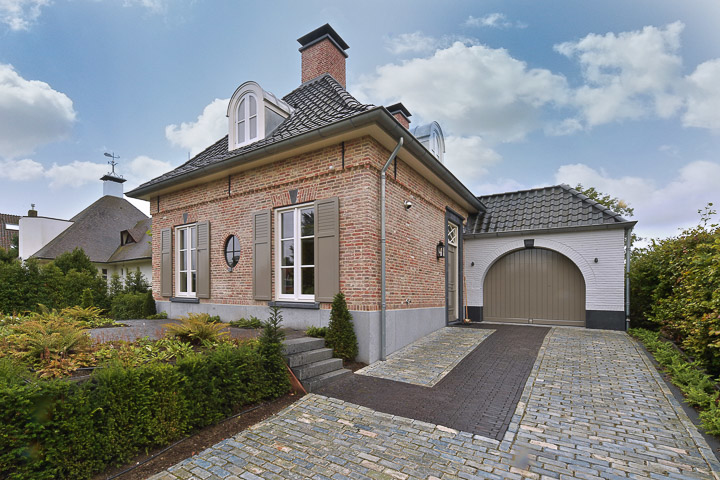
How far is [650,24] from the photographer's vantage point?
7582 mm

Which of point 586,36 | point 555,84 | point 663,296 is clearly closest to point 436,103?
point 555,84

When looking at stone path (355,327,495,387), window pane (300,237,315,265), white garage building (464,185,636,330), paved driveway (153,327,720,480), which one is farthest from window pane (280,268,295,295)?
Answer: white garage building (464,185,636,330)

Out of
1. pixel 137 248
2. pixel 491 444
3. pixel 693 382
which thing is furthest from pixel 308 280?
pixel 137 248

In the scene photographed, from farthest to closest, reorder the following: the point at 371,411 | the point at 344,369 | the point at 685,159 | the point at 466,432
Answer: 1. the point at 685,159
2. the point at 344,369
3. the point at 371,411
4. the point at 466,432

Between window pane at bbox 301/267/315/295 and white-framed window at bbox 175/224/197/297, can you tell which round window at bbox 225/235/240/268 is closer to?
white-framed window at bbox 175/224/197/297

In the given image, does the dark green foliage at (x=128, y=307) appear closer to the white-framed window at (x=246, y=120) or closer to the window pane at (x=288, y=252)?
the window pane at (x=288, y=252)

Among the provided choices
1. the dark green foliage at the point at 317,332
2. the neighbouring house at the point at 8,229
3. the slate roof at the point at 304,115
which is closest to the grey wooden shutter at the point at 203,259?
the slate roof at the point at 304,115

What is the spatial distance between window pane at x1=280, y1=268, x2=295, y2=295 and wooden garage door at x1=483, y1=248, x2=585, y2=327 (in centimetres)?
659

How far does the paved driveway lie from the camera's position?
287cm

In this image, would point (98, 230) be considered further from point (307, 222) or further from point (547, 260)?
point (547, 260)

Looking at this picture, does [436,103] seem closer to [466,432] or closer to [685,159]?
[685,159]

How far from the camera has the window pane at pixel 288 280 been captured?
22.7ft

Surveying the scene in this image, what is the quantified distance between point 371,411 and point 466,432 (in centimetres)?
111

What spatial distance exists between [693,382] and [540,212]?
6.60 meters
